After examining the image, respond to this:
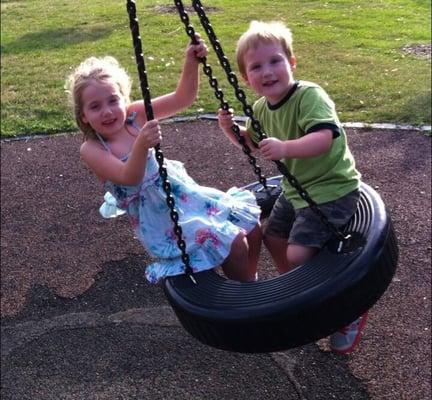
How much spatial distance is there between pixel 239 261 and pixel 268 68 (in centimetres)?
74

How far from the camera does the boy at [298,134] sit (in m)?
2.47

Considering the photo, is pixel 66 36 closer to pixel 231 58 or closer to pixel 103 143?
pixel 231 58

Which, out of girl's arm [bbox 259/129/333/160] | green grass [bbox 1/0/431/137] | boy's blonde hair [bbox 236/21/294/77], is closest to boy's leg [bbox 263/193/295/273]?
girl's arm [bbox 259/129/333/160]

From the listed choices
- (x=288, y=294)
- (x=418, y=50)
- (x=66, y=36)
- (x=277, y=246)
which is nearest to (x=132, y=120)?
(x=277, y=246)

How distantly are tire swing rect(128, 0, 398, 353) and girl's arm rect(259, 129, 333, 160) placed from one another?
5cm

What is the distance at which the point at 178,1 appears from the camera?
2.24 metres

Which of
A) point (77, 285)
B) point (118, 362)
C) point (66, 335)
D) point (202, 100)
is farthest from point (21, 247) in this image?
point (202, 100)

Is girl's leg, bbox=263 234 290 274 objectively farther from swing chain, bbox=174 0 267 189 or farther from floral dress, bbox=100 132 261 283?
swing chain, bbox=174 0 267 189

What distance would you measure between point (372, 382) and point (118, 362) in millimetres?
1311

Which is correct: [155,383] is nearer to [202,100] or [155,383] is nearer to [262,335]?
[262,335]

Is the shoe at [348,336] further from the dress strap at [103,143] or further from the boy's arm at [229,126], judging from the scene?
the dress strap at [103,143]

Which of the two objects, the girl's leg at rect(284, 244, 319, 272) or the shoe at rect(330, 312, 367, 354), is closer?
the girl's leg at rect(284, 244, 319, 272)

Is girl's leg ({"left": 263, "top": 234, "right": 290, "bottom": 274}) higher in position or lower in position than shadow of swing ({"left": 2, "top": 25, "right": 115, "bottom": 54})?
higher

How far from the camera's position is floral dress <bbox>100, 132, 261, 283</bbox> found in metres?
2.63
